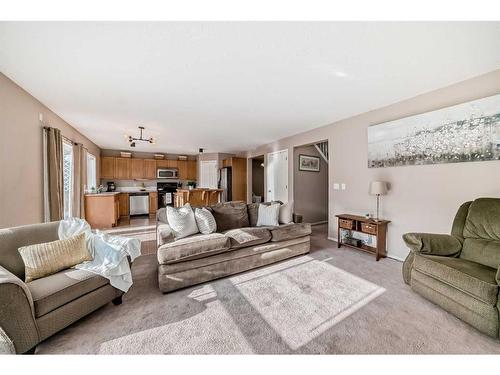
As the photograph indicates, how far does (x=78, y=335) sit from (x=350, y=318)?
224 cm

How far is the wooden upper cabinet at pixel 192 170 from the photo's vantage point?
8.41 m

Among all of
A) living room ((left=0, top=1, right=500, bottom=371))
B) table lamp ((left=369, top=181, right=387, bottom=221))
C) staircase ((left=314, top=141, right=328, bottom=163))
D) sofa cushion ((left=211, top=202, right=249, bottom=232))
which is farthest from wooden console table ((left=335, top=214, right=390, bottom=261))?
staircase ((left=314, top=141, right=328, bottom=163))

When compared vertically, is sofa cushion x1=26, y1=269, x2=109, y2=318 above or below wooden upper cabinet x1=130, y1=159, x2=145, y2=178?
below

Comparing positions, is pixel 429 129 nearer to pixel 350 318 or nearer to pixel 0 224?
pixel 350 318

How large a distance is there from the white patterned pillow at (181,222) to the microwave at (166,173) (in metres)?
5.60

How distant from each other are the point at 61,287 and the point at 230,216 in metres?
2.11

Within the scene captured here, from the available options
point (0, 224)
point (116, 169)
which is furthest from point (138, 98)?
point (116, 169)

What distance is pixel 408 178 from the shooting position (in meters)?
3.05

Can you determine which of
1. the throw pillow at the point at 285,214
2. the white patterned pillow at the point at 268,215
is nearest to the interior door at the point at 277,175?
the throw pillow at the point at 285,214

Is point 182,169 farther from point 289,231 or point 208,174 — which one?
point 289,231

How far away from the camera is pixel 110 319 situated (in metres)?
1.79

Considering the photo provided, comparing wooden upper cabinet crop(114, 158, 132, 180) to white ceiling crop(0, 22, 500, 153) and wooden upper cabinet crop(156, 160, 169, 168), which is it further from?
white ceiling crop(0, 22, 500, 153)

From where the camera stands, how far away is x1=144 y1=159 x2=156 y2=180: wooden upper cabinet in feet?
25.1

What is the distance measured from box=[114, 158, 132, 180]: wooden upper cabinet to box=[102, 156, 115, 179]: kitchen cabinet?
120mm
